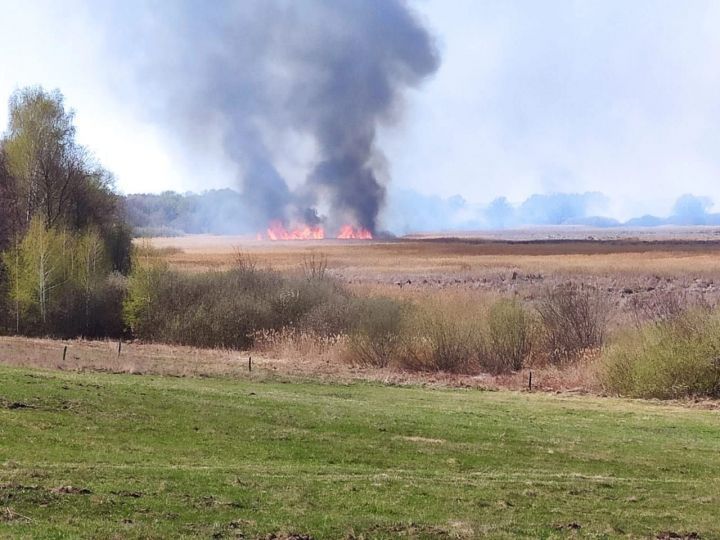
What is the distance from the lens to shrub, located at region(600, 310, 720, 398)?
26.6 m

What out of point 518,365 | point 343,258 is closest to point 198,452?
point 518,365

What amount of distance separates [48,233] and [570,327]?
97.3ft

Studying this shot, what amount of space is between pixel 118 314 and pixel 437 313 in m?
22.4

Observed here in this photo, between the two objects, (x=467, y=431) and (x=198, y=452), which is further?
(x=467, y=431)

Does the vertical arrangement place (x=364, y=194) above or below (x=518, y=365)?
above

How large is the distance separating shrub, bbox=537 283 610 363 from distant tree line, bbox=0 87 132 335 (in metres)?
26.7

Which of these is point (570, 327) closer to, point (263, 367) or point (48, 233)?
point (263, 367)

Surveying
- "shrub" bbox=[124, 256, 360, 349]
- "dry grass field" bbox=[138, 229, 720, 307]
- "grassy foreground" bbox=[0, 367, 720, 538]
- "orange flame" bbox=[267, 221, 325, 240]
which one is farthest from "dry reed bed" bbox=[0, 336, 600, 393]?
"orange flame" bbox=[267, 221, 325, 240]

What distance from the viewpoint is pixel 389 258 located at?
334ft

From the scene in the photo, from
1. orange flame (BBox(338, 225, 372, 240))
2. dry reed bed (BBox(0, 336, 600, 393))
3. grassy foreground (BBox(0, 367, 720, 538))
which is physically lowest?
dry reed bed (BBox(0, 336, 600, 393))

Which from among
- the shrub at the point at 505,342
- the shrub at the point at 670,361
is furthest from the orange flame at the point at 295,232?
the shrub at the point at 670,361

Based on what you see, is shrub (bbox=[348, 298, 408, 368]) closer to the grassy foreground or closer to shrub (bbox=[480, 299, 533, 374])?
shrub (bbox=[480, 299, 533, 374])

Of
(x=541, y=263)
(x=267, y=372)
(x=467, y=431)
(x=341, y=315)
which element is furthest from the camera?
(x=541, y=263)

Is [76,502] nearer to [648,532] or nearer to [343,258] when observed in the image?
[648,532]
